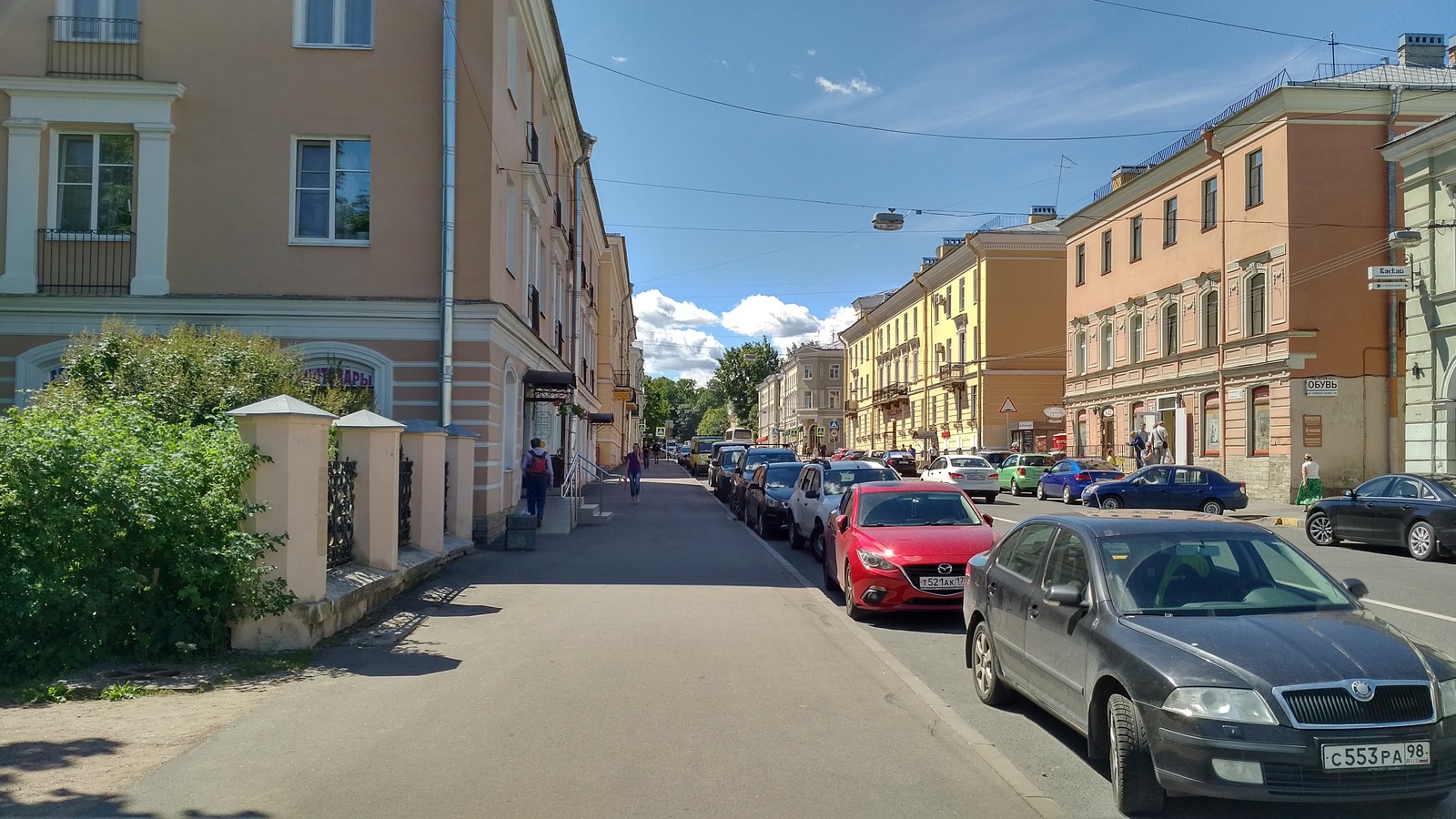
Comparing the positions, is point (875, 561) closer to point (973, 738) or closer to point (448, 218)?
point (973, 738)

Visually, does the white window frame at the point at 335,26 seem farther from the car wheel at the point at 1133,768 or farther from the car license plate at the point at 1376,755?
the car license plate at the point at 1376,755

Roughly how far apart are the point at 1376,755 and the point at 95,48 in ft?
68.5

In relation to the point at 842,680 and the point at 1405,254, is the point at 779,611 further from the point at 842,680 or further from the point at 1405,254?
the point at 1405,254

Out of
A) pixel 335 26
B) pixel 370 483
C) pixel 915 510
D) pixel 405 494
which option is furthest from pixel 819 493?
pixel 335 26

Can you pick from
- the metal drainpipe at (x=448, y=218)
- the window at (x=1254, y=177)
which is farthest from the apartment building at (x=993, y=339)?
the metal drainpipe at (x=448, y=218)

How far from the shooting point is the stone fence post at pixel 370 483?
10484 millimetres

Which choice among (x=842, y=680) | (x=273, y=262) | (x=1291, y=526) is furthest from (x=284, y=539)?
(x=1291, y=526)

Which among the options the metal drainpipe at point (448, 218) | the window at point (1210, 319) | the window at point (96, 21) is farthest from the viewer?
the window at point (1210, 319)

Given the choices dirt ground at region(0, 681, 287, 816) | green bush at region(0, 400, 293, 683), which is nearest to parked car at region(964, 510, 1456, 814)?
dirt ground at region(0, 681, 287, 816)

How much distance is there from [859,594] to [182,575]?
6.15 m

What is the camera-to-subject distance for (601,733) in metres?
6.12

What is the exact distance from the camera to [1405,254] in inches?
994

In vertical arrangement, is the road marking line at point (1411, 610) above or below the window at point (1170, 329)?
below

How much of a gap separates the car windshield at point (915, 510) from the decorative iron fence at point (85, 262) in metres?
14.0
